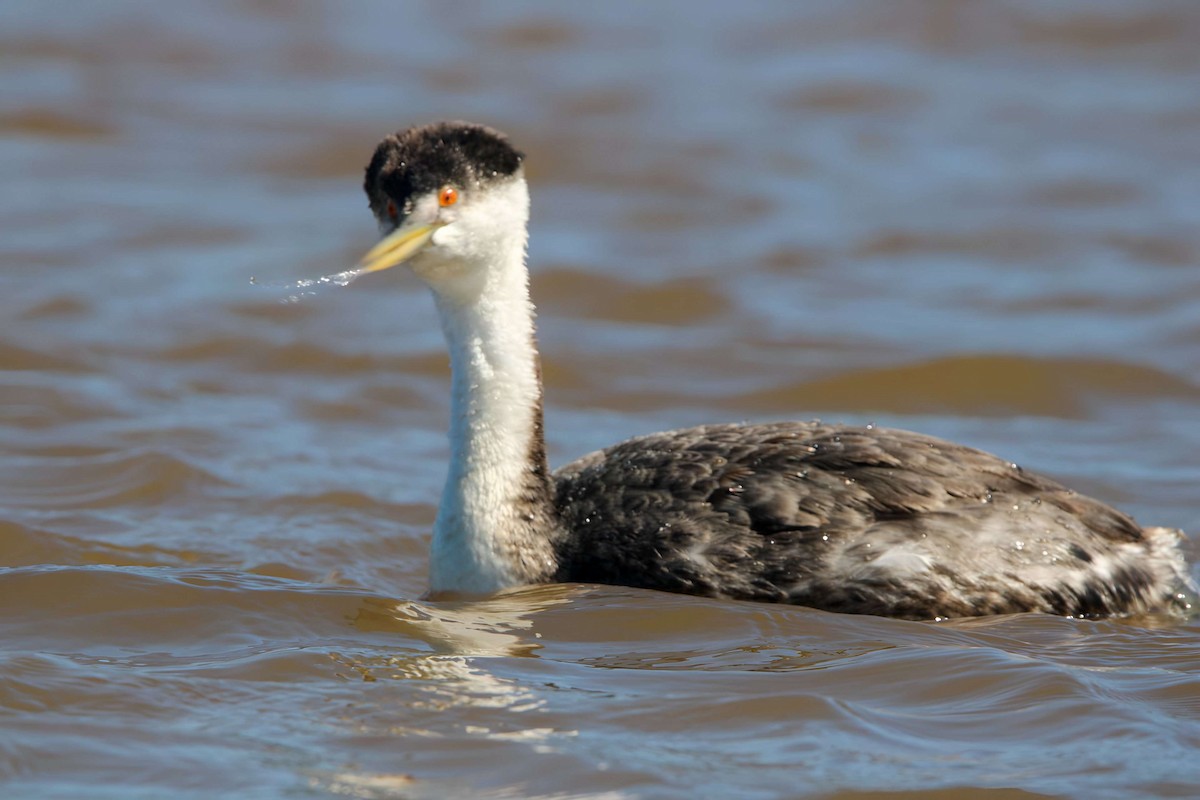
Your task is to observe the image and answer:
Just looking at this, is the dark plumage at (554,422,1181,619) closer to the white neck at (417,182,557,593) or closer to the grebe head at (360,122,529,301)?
the white neck at (417,182,557,593)

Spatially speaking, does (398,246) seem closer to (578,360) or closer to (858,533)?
(858,533)

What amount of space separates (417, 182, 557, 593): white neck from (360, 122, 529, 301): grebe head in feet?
0.06

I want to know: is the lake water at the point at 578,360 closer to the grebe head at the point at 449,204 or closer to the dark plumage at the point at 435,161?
the grebe head at the point at 449,204

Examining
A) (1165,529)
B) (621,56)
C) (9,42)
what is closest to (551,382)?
(1165,529)

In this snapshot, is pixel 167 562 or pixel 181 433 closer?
pixel 167 562

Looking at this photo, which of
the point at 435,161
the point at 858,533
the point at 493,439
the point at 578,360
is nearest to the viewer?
the point at 858,533

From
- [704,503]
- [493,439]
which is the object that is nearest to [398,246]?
[493,439]

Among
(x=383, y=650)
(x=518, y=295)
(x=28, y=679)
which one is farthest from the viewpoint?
(x=518, y=295)

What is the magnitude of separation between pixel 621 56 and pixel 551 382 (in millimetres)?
7180

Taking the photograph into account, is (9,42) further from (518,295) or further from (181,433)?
(518,295)

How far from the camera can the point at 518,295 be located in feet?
25.2

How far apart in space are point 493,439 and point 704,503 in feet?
3.11

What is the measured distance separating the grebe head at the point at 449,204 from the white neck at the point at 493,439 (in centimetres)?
2

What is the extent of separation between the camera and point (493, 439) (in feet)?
25.1
